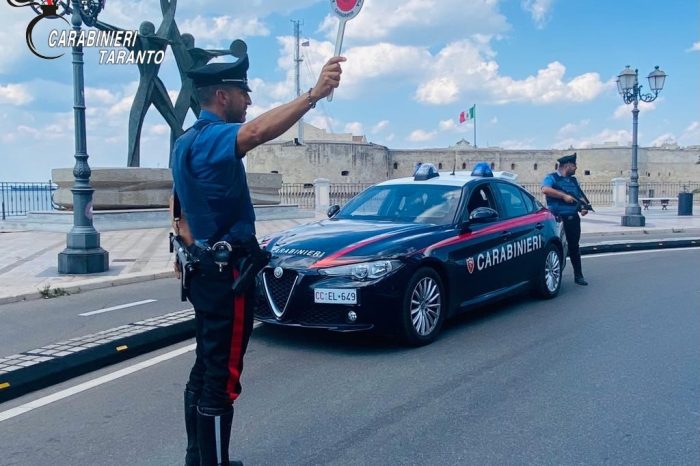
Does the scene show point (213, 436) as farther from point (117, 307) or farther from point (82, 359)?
point (117, 307)

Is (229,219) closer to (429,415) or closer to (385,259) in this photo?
(429,415)

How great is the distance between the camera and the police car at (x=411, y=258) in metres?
5.68

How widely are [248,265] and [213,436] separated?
809 millimetres

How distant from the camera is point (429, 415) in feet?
14.2

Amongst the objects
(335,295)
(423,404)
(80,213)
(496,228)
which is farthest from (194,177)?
(80,213)

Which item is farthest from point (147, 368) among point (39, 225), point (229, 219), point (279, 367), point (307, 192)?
point (307, 192)

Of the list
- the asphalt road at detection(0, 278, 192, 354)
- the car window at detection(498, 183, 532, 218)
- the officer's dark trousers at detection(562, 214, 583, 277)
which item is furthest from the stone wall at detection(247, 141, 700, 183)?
the asphalt road at detection(0, 278, 192, 354)

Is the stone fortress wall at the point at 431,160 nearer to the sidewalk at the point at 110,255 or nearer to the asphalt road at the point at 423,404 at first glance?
the sidewalk at the point at 110,255

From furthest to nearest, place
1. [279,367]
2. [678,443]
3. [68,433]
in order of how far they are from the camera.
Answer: [279,367] < [68,433] < [678,443]

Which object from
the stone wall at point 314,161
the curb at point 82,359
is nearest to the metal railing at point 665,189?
the stone wall at point 314,161

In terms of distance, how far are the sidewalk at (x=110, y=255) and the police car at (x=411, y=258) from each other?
4.18 m

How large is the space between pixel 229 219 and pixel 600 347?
411 centimetres

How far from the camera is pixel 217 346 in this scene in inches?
122

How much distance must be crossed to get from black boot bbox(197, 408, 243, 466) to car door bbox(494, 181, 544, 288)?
15.1ft
